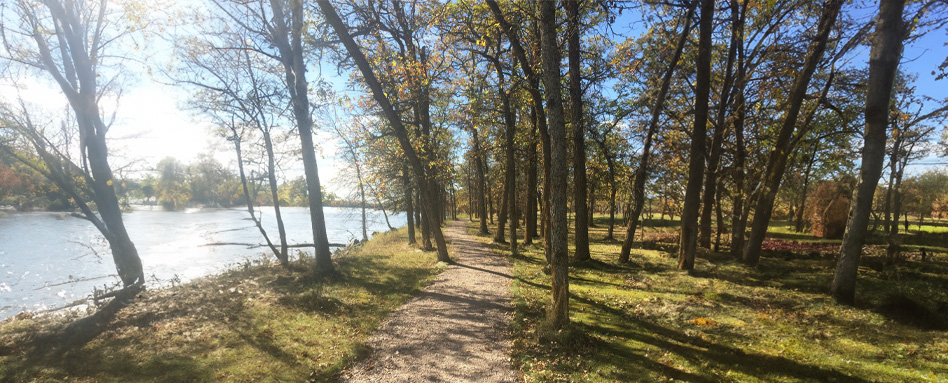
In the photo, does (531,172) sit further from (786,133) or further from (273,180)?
(273,180)

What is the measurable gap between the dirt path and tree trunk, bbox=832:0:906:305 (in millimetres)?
6674

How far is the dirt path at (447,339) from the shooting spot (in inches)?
205

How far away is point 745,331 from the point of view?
587 centimetres

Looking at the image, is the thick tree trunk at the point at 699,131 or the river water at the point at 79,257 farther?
the river water at the point at 79,257

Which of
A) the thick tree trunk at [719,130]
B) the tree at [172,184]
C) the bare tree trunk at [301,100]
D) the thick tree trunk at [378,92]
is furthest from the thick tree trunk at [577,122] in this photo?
the tree at [172,184]

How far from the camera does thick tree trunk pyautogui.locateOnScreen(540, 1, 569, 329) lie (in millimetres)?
6031

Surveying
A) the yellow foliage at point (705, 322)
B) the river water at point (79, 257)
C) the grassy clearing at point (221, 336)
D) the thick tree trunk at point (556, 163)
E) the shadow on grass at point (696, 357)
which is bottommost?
the river water at point (79, 257)

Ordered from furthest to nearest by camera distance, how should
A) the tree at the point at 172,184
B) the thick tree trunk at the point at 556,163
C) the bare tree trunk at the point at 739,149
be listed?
the tree at the point at 172,184 → the bare tree trunk at the point at 739,149 → the thick tree trunk at the point at 556,163

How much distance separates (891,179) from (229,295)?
3473 centimetres

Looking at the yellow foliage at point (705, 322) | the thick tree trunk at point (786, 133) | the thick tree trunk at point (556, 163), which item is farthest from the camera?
the thick tree trunk at point (786, 133)

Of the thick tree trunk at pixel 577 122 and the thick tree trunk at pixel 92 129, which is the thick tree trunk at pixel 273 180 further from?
the thick tree trunk at pixel 577 122

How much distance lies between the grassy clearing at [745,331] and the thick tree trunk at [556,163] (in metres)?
0.56

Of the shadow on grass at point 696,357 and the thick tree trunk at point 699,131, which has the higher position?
Answer: the thick tree trunk at point 699,131

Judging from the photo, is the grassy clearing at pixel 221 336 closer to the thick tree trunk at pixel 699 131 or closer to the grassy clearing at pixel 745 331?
the grassy clearing at pixel 745 331
